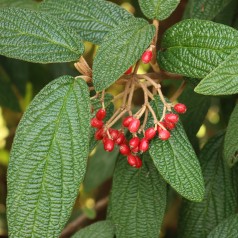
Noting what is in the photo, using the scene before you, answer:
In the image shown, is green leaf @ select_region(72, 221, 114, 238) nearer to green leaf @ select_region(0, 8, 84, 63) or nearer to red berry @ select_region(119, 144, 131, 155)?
red berry @ select_region(119, 144, 131, 155)

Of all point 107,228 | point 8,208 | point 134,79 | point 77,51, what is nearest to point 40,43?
point 77,51

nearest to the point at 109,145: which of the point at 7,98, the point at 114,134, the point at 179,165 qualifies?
the point at 114,134

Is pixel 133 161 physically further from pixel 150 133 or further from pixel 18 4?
pixel 18 4

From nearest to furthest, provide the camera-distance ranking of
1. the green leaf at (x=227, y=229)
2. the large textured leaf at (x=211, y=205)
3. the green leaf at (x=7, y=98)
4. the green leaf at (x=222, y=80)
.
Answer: the green leaf at (x=222, y=80), the green leaf at (x=227, y=229), the large textured leaf at (x=211, y=205), the green leaf at (x=7, y=98)

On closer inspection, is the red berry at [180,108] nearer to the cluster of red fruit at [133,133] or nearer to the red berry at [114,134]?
the cluster of red fruit at [133,133]

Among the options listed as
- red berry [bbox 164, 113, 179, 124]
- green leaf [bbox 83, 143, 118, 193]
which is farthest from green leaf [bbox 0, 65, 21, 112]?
red berry [bbox 164, 113, 179, 124]

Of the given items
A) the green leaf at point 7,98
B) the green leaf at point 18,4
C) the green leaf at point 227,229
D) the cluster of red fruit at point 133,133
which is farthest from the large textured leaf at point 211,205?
the green leaf at point 7,98
